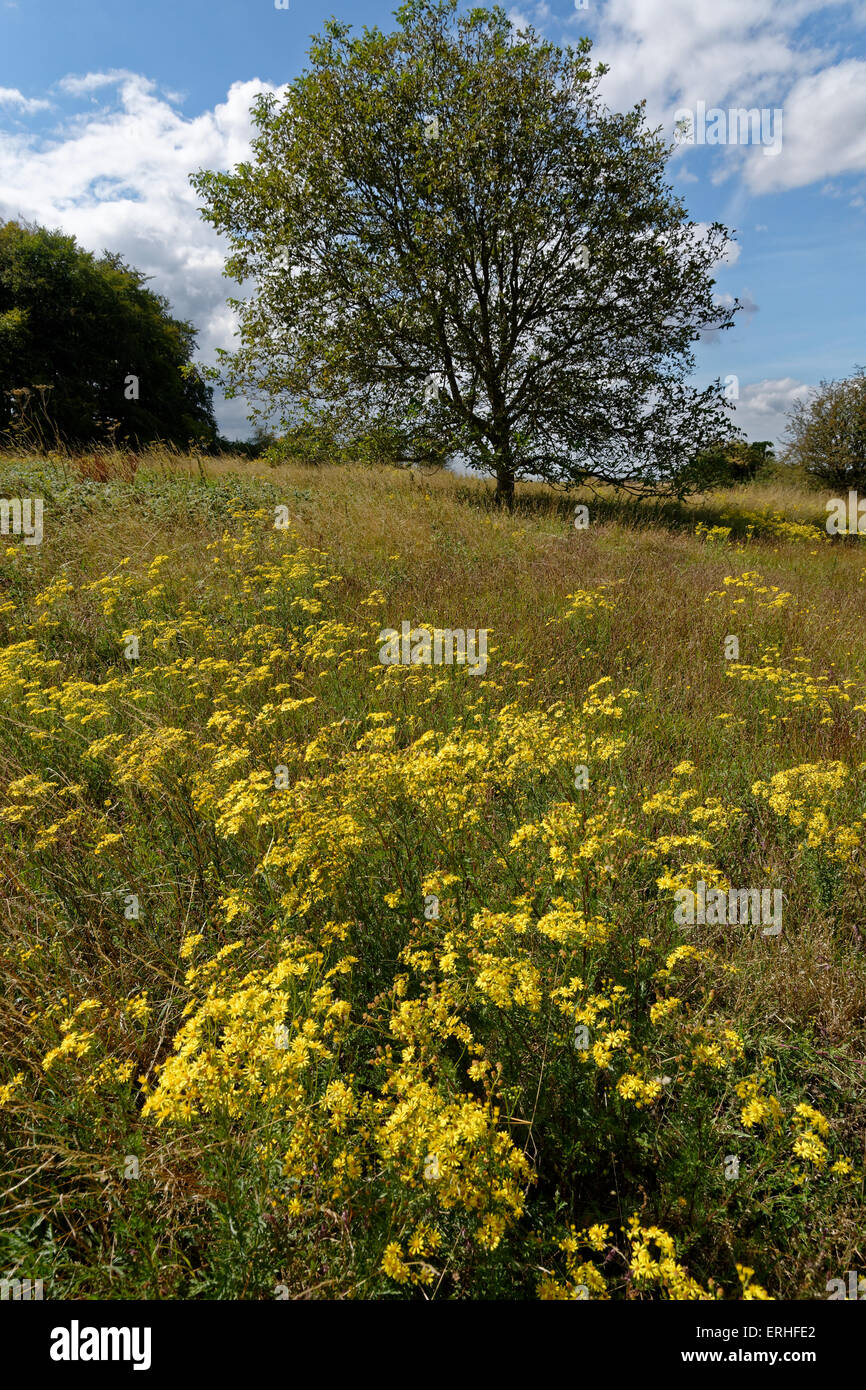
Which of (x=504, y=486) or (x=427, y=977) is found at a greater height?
A: (x=504, y=486)

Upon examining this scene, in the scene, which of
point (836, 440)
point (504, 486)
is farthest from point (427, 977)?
point (836, 440)

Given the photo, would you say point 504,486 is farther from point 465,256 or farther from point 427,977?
point 427,977

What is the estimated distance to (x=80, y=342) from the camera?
24.0 meters

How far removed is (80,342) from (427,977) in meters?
30.0

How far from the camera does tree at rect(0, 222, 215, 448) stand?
22.0 metres

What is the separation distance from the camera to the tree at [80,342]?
2198 cm

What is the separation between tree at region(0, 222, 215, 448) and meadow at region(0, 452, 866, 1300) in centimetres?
2032

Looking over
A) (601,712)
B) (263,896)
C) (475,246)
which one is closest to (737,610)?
(601,712)

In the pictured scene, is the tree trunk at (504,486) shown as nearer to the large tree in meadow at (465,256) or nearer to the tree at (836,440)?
the large tree in meadow at (465,256)

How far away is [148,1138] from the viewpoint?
195 centimetres

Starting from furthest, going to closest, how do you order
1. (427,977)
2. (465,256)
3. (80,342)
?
1. (80,342)
2. (465,256)
3. (427,977)

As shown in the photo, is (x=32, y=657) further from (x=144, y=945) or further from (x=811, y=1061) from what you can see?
(x=811, y=1061)

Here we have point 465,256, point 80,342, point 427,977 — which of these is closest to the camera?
point 427,977
